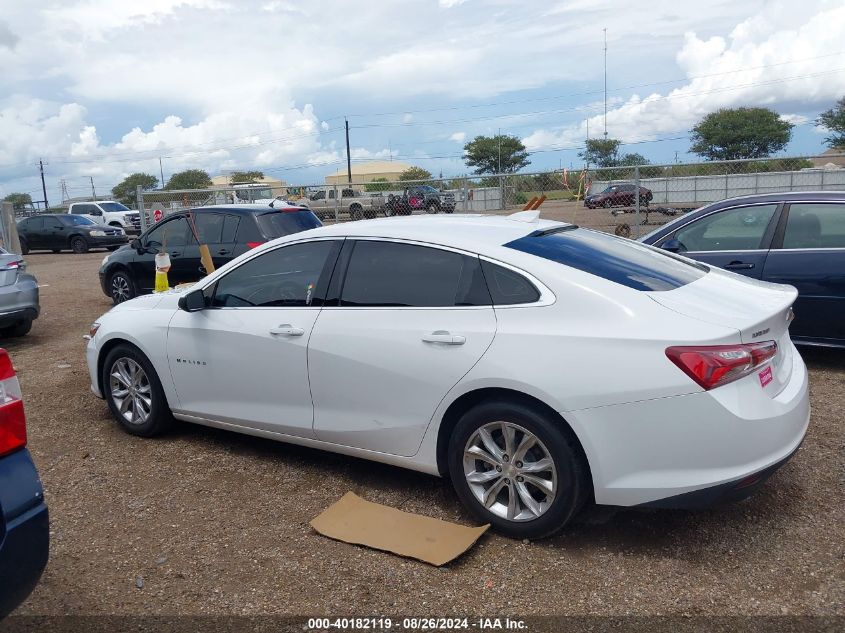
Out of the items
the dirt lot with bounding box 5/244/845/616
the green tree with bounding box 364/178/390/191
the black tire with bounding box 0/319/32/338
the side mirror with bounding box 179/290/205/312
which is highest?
the green tree with bounding box 364/178/390/191

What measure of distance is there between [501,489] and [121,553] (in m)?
1.97

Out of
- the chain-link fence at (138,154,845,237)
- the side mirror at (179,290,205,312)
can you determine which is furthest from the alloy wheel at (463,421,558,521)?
the chain-link fence at (138,154,845,237)

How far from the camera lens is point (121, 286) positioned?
1127 cm

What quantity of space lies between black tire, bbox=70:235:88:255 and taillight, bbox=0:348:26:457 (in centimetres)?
2449

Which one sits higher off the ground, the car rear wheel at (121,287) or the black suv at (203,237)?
the black suv at (203,237)

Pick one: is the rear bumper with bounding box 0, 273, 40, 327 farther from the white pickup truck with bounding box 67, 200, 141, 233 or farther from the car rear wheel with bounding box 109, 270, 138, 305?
the white pickup truck with bounding box 67, 200, 141, 233

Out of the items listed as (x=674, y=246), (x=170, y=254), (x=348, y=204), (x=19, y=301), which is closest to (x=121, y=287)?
(x=170, y=254)

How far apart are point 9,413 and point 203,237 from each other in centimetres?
750

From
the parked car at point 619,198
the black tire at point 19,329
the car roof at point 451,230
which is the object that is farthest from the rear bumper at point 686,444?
the parked car at point 619,198

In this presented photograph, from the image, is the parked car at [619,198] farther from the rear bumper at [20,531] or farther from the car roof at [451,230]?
the rear bumper at [20,531]

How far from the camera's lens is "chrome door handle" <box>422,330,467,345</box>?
365 centimetres

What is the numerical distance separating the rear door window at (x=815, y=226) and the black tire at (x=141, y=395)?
540 centimetres

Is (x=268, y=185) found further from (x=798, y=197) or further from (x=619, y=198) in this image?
(x=798, y=197)

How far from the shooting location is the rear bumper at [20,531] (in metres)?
2.48
